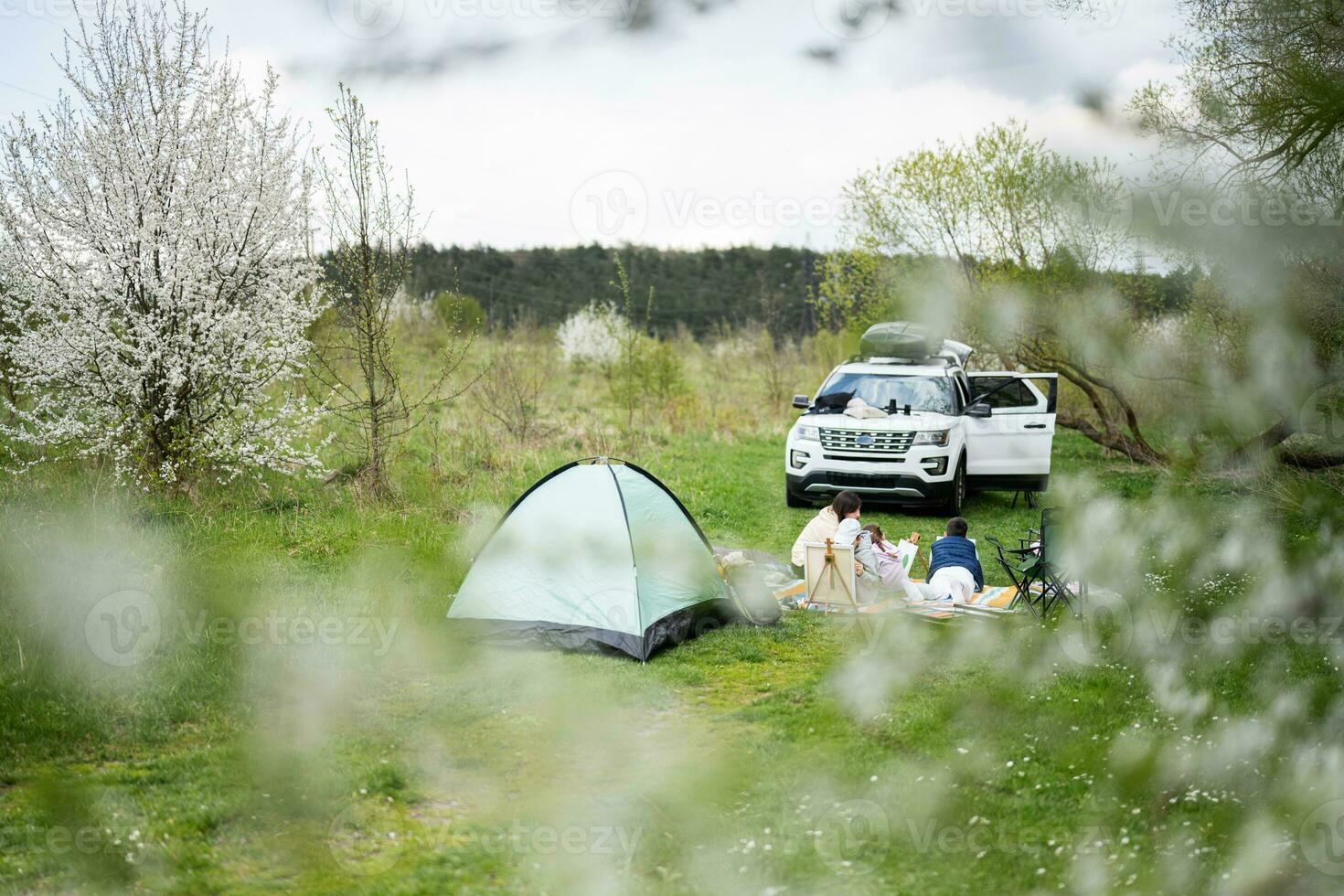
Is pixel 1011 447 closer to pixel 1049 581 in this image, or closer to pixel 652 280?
pixel 1049 581

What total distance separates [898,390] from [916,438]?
1297 mm

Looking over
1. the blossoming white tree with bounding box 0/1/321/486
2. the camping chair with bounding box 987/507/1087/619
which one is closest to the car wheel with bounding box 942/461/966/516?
the camping chair with bounding box 987/507/1087/619

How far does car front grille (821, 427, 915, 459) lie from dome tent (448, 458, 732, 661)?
5.24 metres

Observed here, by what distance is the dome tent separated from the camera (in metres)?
8.09

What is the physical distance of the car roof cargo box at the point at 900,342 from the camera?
16.0 metres

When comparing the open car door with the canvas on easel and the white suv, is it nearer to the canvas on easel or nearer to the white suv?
the white suv

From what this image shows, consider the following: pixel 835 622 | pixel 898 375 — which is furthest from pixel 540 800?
pixel 898 375

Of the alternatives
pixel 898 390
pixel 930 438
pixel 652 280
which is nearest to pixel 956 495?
pixel 930 438

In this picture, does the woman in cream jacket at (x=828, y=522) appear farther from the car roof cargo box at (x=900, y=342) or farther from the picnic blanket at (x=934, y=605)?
the car roof cargo box at (x=900, y=342)

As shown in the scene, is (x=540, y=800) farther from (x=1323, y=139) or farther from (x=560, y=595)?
(x=1323, y=139)

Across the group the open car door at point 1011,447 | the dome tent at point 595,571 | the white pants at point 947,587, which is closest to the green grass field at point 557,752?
the dome tent at point 595,571

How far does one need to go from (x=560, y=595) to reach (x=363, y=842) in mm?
3326

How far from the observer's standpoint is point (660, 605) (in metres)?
8.27

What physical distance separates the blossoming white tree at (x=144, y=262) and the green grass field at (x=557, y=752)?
294 centimetres
